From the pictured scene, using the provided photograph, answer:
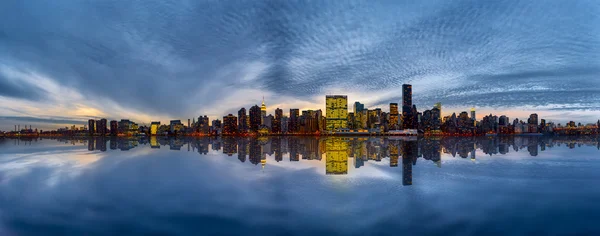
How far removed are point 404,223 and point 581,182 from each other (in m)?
15.8

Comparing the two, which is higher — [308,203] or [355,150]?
[308,203]

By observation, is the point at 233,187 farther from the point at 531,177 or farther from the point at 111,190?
the point at 531,177

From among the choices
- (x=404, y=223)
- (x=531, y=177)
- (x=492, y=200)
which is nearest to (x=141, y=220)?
(x=404, y=223)

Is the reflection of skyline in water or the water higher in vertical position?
the water

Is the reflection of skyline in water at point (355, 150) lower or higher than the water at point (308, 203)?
lower

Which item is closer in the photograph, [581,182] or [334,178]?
→ [581,182]

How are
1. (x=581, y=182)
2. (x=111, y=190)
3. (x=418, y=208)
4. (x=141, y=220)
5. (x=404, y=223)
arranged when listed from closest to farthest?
(x=404, y=223) < (x=141, y=220) < (x=418, y=208) < (x=111, y=190) < (x=581, y=182)

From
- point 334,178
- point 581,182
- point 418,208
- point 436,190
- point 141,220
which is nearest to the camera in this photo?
point 141,220

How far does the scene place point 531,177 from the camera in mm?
20094

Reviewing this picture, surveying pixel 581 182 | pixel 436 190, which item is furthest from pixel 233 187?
pixel 581 182

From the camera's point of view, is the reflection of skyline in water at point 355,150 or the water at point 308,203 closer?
the water at point 308,203

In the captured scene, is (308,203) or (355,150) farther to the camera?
(355,150)

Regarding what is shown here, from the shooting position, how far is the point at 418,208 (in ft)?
41.3

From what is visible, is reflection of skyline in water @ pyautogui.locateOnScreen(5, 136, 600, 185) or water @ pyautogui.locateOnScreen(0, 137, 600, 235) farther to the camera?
reflection of skyline in water @ pyautogui.locateOnScreen(5, 136, 600, 185)
